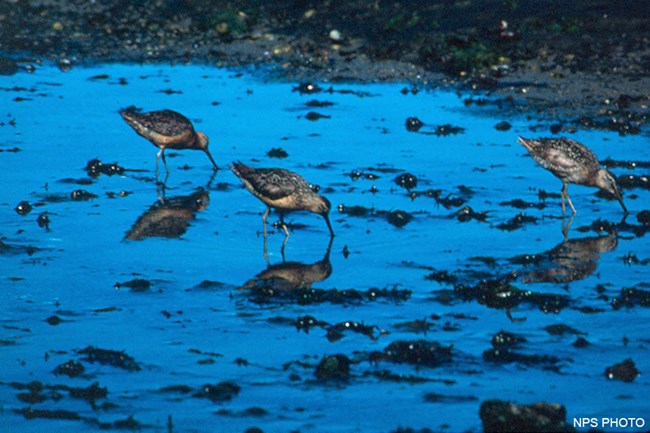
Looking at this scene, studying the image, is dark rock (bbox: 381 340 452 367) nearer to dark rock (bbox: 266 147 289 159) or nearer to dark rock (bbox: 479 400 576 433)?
dark rock (bbox: 479 400 576 433)

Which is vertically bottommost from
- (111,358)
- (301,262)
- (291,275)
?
(111,358)

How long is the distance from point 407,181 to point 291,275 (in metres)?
3.36

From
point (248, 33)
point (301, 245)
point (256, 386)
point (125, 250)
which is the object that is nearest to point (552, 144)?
point (301, 245)

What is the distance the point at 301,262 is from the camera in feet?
39.0

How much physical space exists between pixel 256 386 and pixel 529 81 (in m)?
11.5

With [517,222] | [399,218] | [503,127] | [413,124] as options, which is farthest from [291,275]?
[503,127]

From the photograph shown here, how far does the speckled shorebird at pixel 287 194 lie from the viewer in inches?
498

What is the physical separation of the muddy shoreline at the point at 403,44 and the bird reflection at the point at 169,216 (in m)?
5.44

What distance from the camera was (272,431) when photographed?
8.05 metres

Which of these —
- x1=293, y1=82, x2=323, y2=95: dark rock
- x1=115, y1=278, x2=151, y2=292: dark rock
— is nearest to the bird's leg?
x1=115, y1=278, x2=151, y2=292: dark rock

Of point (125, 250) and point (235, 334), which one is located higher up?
point (125, 250)

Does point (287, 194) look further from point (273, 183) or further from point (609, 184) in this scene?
point (609, 184)

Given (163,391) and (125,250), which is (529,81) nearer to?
(125,250)

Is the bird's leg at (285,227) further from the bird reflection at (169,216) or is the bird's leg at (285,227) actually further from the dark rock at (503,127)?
the dark rock at (503,127)
